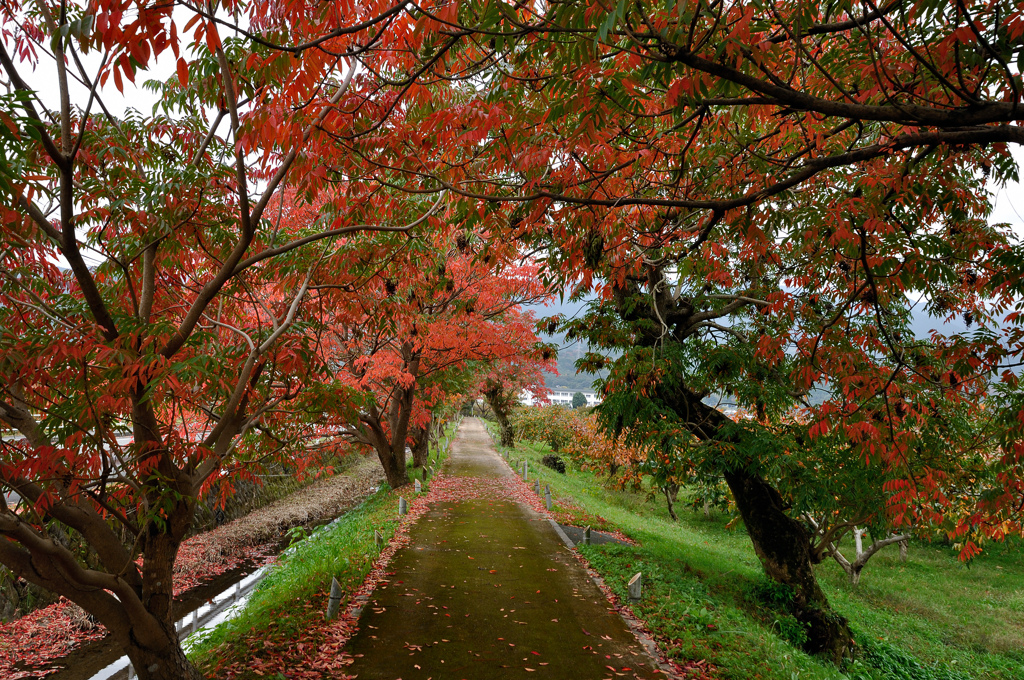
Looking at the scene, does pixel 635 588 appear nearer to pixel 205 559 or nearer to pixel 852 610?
pixel 852 610

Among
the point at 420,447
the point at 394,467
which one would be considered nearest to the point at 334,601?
the point at 394,467

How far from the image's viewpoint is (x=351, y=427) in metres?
14.4

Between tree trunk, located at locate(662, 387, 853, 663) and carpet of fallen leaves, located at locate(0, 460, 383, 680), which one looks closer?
carpet of fallen leaves, located at locate(0, 460, 383, 680)

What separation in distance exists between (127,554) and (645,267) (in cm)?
752

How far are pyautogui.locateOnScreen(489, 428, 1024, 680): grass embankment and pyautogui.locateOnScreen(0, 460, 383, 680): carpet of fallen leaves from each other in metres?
7.99

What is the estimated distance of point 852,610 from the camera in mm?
10000

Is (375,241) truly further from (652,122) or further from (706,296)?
(706,296)

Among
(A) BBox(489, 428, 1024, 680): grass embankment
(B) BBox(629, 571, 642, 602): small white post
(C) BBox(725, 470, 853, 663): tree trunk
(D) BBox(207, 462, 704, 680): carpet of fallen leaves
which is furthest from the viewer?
(C) BBox(725, 470, 853, 663): tree trunk

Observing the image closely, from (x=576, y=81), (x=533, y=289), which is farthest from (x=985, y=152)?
(x=533, y=289)

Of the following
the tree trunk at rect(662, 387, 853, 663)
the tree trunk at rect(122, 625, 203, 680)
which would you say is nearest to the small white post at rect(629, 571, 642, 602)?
the tree trunk at rect(662, 387, 853, 663)

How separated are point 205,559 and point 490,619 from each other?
25.1 ft

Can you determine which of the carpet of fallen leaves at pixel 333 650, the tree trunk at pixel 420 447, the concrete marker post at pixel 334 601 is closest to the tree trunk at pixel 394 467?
the tree trunk at pixel 420 447

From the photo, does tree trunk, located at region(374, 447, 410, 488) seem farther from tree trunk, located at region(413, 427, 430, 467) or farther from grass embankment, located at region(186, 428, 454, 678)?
grass embankment, located at region(186, 428, 454, 678)

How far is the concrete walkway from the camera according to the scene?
5.39 m
